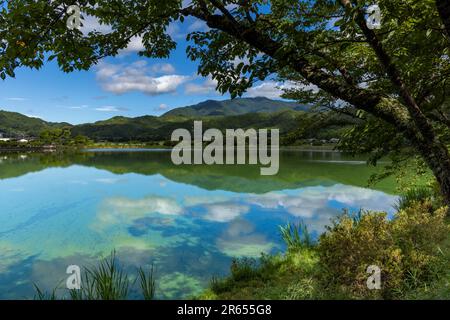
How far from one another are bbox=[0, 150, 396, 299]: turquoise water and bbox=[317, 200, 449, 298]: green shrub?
5261 mm

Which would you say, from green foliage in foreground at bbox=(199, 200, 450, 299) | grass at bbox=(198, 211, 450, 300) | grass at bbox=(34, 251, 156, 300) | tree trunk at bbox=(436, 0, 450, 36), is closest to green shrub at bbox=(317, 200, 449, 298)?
green foliage in foreground at bbox=(199, 200, 450, 299)

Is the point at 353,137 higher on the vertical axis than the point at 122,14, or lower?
lower

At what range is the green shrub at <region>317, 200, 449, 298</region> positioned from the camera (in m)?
7.04

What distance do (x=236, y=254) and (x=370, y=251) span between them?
28.8 ft

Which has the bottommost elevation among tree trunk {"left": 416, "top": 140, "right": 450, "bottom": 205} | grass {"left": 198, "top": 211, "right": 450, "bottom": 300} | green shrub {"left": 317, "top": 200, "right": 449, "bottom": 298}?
grass {"left": 198, "top": 211, "right": 450, "bottom": 300}

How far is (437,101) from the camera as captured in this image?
8.42 meters

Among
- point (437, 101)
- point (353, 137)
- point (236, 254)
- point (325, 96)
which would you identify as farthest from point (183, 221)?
point (437, 101)

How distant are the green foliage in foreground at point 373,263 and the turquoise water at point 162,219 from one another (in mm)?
3710

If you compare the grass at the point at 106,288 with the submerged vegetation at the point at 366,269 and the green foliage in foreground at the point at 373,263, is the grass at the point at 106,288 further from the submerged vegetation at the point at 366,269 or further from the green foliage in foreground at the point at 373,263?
the green foliage in foreground at the point at 373,263

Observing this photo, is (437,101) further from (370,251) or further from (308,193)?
(308,193)

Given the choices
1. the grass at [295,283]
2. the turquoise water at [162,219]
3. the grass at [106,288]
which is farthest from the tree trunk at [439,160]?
the turquoise water at [162,219]

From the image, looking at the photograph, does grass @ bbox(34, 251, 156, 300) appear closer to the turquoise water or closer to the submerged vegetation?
the submerged vegetation

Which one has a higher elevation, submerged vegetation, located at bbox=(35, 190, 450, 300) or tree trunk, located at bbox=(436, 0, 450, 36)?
tree trunk, located at bbox=(436, 0, 450, 36)
